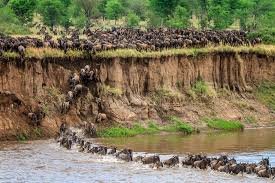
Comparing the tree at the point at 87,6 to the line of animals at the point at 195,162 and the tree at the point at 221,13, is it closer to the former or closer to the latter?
the tree at the point at 221,13

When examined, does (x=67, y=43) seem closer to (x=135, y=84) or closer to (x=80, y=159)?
(x=135, y=84)

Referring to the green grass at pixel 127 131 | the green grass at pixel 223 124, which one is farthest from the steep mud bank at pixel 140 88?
the green grass at pixel 127 131

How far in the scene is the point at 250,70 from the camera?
58.4m

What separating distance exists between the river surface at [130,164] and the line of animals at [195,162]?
1.15 ft

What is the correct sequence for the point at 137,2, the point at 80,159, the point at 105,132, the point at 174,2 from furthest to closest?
the point at 137,2 → the point at 174,2 → the point at 105,132 → the point at 80,159

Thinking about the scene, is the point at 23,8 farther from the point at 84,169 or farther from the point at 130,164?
the point at 84,169

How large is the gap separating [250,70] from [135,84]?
1042 centimetres

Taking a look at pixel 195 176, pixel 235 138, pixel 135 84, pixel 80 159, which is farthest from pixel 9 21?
pixel 195 176

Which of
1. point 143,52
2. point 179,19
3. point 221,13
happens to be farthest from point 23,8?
point 143,52

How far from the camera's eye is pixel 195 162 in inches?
1420

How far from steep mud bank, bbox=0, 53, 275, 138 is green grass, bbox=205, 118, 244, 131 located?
65 centimetres

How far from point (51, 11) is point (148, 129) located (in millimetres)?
36366

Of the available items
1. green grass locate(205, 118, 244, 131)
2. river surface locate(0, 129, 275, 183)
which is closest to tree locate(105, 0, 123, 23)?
green grass locate(205, 118, 244, 131)

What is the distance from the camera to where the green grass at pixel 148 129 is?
47.4m
